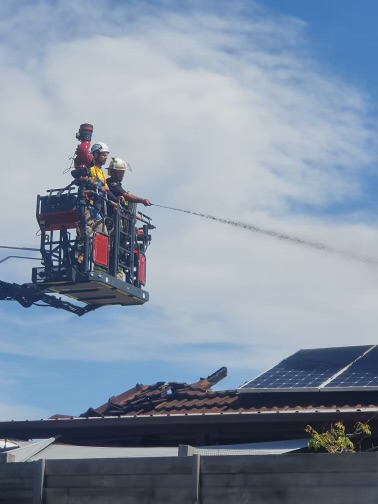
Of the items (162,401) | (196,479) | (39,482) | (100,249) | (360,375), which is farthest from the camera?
(100,249)

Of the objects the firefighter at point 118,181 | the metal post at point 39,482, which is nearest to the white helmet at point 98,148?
the firefighter at point 118,181

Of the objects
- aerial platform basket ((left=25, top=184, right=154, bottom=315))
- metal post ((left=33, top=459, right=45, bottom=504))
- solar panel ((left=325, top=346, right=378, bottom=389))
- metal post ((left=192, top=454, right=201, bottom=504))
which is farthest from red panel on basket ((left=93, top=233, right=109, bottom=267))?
metal post ((left=192, top=454, right=201, bottom=504))

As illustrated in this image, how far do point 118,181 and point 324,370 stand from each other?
21.0 ft

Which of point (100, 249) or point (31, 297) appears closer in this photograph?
point (100, 249)

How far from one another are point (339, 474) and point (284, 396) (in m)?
8.89

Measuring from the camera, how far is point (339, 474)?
37.8 ft

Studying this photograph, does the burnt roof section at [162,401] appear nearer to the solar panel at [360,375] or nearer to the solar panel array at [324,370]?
the solar panel array at [324,370]

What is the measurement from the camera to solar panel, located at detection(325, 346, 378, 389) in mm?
19722

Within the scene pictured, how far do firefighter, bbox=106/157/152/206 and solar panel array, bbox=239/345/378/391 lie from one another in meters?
4.91

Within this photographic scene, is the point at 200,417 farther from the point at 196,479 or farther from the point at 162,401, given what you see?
the point at 196,479

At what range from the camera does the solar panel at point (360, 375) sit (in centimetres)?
1972

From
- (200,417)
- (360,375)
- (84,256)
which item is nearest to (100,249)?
(84,256)

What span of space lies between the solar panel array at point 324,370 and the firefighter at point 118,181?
491cm

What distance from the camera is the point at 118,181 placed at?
80.5 feet
